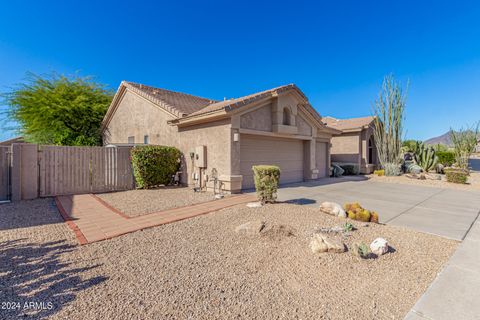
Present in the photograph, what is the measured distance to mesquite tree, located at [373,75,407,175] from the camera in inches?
628

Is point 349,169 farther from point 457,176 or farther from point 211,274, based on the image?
point 211,274

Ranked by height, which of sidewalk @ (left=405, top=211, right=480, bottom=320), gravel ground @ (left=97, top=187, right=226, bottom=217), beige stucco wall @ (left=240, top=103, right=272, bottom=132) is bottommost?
sidewalk @ (left=405, top=211, right=480, bottom=320)

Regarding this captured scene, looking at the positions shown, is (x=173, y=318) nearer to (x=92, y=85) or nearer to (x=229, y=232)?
(x=229, y=232)

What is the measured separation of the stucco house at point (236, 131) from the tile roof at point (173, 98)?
0.20 ft

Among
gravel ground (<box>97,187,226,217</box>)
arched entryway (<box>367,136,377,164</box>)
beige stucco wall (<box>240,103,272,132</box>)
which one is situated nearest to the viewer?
gravel ground (<box>97,187,226,217</box>)

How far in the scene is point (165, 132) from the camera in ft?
39.6

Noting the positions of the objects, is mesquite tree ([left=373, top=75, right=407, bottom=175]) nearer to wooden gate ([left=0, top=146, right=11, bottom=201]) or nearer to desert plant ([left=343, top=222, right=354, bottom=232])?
desert plant ([left=343, top=222, right=354, bottom=232])

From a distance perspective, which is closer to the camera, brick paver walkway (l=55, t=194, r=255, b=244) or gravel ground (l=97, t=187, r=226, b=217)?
brick paver walkway (l=55, t=194, r=255, b=244)

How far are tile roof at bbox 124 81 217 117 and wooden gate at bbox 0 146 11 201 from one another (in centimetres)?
640

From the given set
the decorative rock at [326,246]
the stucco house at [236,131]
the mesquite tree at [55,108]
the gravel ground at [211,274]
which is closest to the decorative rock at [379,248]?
the gravel ground at [211,274]

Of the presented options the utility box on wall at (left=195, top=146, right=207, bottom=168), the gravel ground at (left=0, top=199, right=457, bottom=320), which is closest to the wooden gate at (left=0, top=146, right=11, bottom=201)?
the gravel ground at (left=0, top=199, right=457, bottom=320)

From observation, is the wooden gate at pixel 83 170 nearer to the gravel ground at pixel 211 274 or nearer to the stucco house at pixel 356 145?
the gravel ground at pixel 211 274

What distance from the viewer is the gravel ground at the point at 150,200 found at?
6.46m

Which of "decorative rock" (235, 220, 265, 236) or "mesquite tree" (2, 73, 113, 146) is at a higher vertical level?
"mesquite tree" (2, 73, 113, 146)
